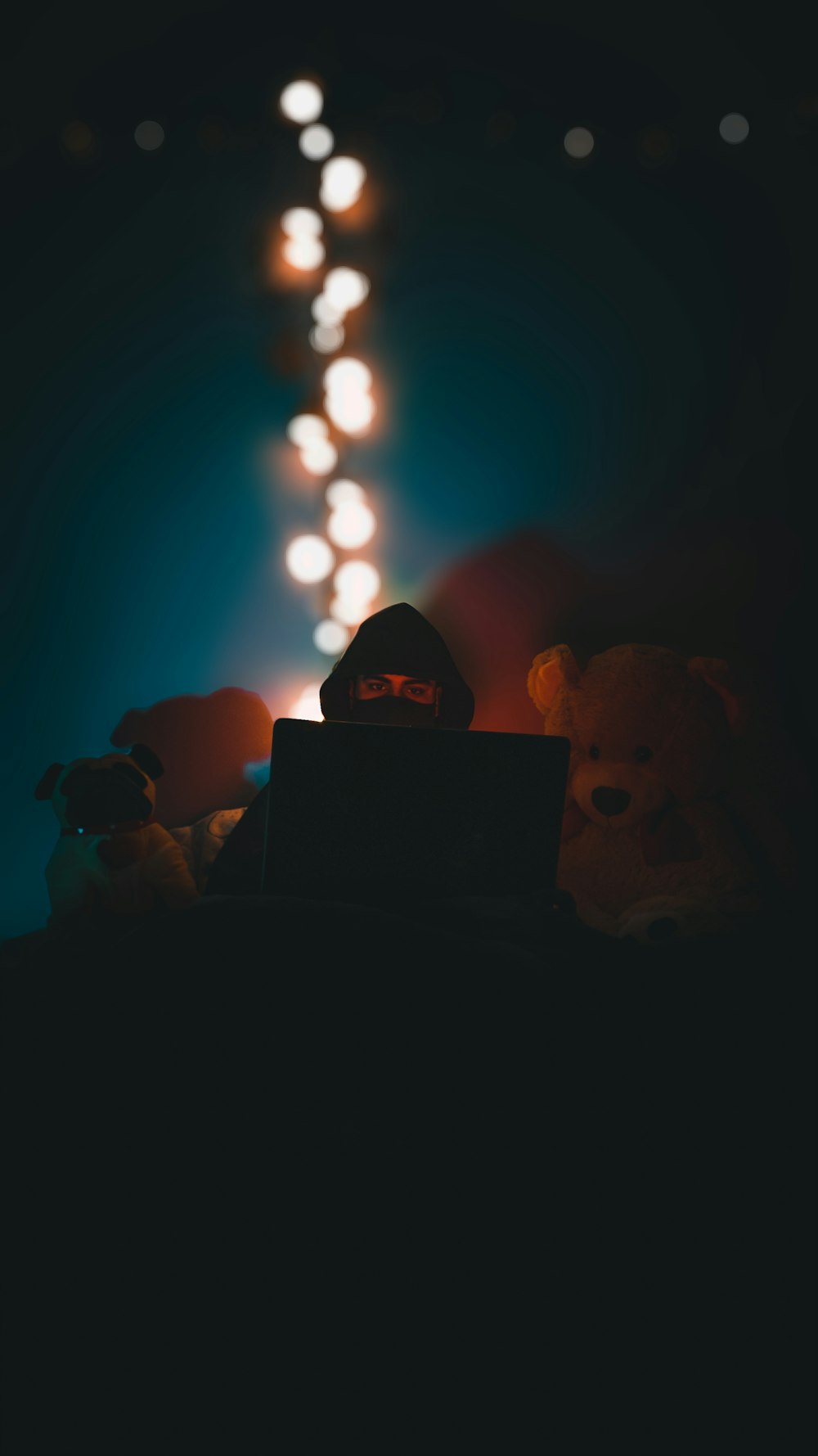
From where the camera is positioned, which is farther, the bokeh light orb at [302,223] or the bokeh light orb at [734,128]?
the bokeh light orb at [302,223]

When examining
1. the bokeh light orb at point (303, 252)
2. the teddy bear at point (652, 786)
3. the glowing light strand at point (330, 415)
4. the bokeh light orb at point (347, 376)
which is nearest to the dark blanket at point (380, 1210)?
the teddy bear at point (652, 786)

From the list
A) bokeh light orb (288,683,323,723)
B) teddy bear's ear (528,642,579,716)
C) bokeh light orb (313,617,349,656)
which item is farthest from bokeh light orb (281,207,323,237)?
teddy bear's ear (528,642,579,716)

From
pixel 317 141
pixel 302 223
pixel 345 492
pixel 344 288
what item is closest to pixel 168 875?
pixel 345 492

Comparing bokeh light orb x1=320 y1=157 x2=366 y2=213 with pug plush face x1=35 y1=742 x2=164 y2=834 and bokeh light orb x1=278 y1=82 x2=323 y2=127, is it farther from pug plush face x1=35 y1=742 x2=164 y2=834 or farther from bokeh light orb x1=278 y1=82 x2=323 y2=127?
pug plush face x1=35 y1=742 x2=164 y2=834

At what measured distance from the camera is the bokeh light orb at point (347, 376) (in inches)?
75.8

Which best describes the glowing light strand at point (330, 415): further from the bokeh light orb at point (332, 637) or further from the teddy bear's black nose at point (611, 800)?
the teddy bear's black nose at point (611, 800)

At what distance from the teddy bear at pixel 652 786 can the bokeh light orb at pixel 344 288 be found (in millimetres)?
1132

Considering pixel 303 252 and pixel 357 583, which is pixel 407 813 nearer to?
pixel 357 583

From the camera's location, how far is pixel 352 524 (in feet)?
6.40

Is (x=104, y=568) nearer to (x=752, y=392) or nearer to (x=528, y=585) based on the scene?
(x=528, y=585)

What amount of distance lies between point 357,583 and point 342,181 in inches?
37.1

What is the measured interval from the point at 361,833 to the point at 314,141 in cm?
180

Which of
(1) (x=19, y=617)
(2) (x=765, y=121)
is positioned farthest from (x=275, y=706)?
(2) (x=765, y=121)

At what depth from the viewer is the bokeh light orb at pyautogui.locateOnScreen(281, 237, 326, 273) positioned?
1.95m
